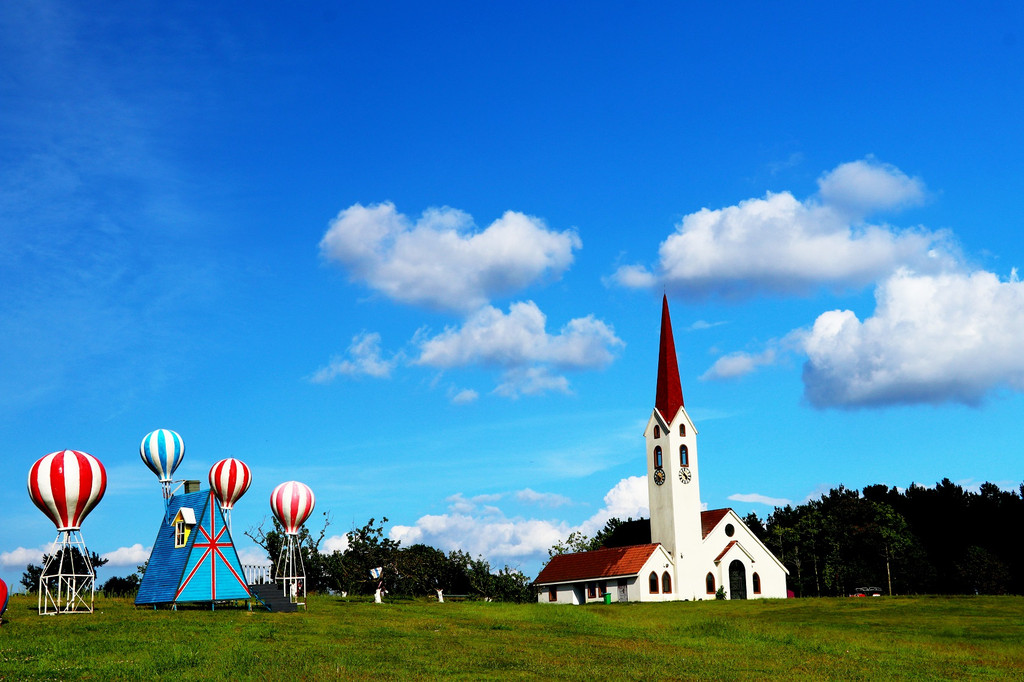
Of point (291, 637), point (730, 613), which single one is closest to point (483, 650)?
point (291, 637)

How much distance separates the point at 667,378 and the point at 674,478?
303 inches

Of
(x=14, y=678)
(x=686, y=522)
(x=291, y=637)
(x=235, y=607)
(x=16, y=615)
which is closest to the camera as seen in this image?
(x=14, y=678)

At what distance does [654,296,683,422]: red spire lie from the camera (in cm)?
7244

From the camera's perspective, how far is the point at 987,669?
29266 millimetres

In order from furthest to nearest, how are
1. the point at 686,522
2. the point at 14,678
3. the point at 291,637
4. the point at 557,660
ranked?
the point at 686,522 → the point at 291,637 → the point at 557,660 → the point at 14,678

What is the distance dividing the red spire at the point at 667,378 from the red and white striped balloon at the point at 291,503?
3321cm

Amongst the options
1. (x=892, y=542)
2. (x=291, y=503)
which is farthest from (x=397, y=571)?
(x=892, y=542)

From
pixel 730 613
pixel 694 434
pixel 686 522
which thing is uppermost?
pixel 694 434

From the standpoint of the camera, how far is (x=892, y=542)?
81.8 m

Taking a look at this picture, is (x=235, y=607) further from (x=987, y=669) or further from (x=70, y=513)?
(x=987, y=669)

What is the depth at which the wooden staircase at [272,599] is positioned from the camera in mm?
43812

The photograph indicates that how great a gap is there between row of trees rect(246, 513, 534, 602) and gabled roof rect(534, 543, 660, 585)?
97.9 inches

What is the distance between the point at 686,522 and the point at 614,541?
19093mm

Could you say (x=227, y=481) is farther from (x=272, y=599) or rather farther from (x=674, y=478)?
(x=674, y=478)
